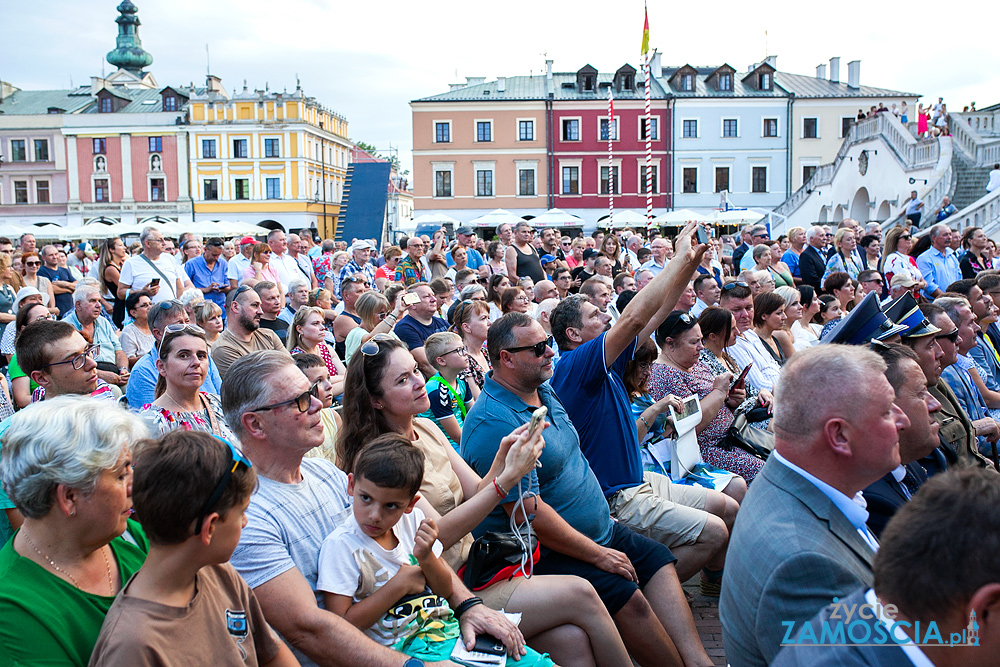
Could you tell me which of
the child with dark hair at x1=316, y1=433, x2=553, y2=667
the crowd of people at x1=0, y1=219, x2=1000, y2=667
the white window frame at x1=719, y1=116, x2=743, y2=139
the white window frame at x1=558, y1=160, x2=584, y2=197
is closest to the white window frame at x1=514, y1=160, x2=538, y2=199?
the white window frame at x1=558, y1=160, x2=584, y2=197

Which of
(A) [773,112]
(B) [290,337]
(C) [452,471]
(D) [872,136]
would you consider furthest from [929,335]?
(A) [773,112]

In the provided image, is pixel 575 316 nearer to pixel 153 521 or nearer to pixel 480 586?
pixel 480 586

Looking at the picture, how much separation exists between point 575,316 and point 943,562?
3270 mm

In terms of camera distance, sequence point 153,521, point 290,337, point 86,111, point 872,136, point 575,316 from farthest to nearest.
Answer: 1. point 86,111
2. point 872,136
3. point 290,337
4. point 575,316
5. point 153,521

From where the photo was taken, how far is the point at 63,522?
→ 2.17 m

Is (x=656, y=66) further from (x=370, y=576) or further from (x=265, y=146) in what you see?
(x=370, y=576)

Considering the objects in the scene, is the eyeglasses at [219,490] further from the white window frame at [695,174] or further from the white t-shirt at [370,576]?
the white window frame at [695,174]

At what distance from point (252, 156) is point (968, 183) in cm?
4572

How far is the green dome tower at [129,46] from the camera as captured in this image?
72375 mm

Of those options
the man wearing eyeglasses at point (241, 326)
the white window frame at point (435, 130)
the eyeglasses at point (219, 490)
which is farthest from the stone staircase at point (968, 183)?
the white window frame at point (435, 130)

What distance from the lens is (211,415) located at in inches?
172

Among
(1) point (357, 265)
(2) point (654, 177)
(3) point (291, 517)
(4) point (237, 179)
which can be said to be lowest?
(3) point (291, 517)

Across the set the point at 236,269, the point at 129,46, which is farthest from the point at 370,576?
the point at 129,46

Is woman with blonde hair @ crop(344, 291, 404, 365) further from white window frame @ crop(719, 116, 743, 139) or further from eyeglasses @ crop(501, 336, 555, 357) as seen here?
white window frame @ crop(719, 116, 743, 139)
